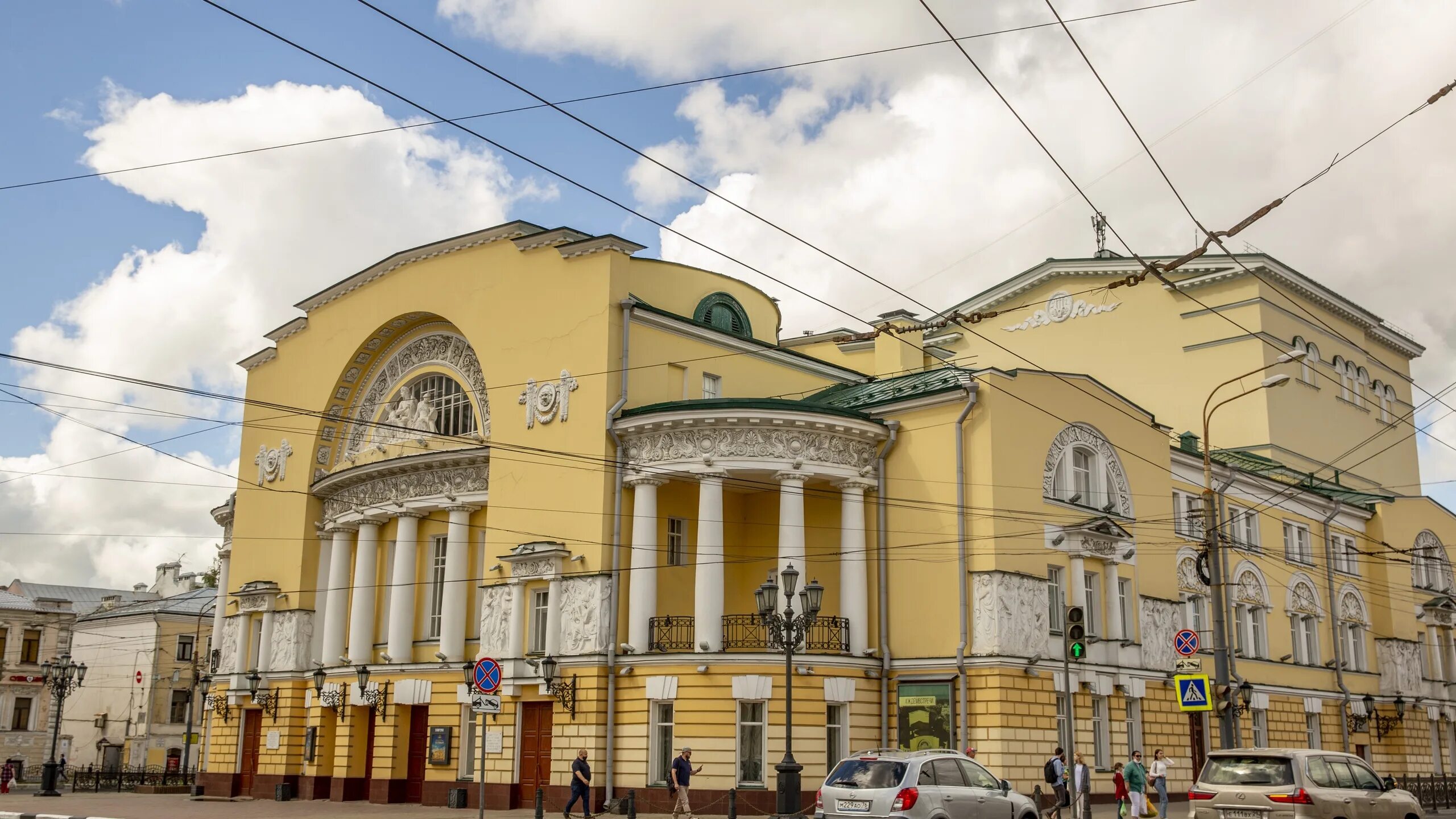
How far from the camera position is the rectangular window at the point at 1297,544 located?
130ft

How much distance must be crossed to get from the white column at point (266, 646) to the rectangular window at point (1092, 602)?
22.8 meters

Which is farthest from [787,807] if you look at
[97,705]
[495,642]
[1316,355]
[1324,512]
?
[97,705]

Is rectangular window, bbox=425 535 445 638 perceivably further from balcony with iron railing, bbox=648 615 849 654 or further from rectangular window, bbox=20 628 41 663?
rectangular window, bbox=20 628 41 663

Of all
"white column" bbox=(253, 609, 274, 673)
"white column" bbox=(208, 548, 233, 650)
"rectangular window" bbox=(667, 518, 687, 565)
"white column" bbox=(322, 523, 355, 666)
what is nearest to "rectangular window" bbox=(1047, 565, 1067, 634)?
"rectangular window" bbox=(667, 518, 687, 565)

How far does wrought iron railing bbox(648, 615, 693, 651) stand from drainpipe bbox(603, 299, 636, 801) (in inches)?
34.6

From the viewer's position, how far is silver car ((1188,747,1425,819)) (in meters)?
16.5

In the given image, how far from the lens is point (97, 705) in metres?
67.4

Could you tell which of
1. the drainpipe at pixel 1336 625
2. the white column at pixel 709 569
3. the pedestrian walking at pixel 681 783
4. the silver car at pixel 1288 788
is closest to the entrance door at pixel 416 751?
the white column at pixel 709 569

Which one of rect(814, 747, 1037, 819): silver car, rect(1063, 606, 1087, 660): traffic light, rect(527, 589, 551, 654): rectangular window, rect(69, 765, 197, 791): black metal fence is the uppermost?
rect(527, 589, 551, 654): rectangular window

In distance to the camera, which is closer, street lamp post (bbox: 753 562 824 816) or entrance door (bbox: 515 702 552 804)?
street lamp post (bbox: 753 562 824 816)

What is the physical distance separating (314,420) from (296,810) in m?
12.5

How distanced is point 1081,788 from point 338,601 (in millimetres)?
21028

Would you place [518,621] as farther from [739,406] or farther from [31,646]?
[31,646]

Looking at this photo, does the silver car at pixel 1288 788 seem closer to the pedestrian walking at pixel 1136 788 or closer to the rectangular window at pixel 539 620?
the pedestrian walking at pixel 1136 788
